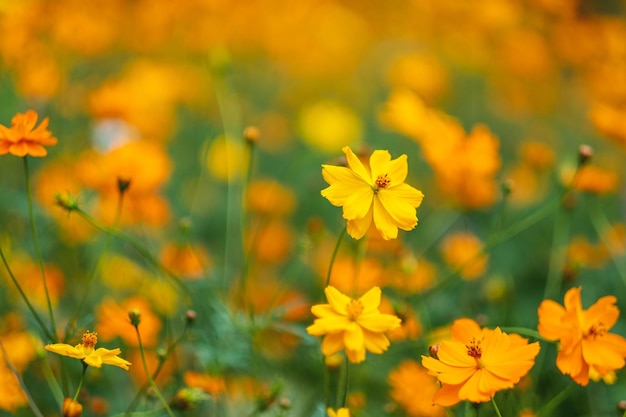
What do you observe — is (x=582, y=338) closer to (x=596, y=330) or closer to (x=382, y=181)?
(x=596, y=330)

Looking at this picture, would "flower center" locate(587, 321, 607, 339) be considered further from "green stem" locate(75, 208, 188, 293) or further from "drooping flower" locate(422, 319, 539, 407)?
"green stem" locate(75, 208, 188, 293)

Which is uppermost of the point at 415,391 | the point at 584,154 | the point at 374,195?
the point at 374,195

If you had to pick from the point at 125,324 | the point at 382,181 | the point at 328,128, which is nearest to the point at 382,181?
the point at 382,181

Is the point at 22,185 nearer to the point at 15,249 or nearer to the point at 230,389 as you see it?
the point at 15,249

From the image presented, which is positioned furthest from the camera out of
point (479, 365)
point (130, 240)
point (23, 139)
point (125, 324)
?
point (125, 324)

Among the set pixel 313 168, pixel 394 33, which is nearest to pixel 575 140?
pixel 313 168

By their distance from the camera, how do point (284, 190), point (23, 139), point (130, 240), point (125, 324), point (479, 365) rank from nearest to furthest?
point (479, 365), point (23, 139), point (130, 240), point (125, 324), point (284, 190)
